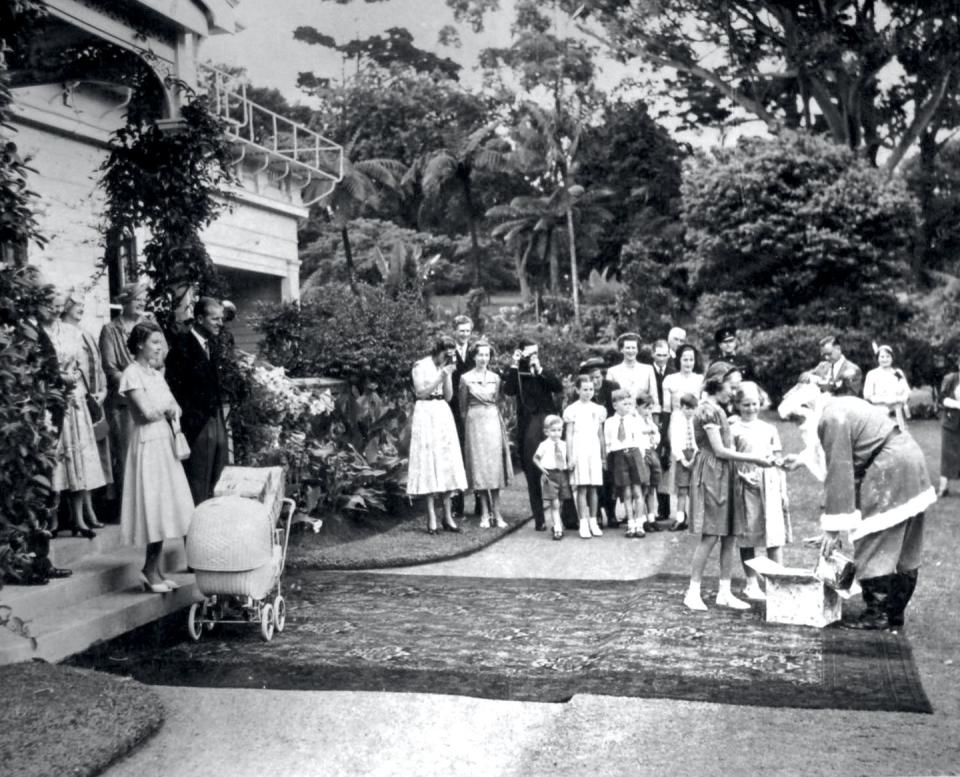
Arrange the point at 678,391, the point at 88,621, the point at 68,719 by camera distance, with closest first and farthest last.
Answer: the point at 68,719 → the point at 88,621 → the point at 678,391

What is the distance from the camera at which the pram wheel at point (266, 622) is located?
652cm

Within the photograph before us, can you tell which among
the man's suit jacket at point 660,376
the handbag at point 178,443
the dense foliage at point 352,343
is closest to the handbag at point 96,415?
the handbag at point 178,443

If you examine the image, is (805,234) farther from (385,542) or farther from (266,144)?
(385,542)

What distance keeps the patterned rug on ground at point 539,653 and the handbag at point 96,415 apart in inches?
75.0

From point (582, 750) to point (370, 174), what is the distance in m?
33.0

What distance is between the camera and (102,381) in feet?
27.6

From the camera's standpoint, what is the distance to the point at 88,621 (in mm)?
6395

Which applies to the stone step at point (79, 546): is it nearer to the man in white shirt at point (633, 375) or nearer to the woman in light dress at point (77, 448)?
the woman in light dress at point (77, 448)

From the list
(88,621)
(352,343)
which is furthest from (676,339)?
(88,621)

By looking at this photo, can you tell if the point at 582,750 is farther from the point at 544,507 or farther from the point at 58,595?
the point at 544,507

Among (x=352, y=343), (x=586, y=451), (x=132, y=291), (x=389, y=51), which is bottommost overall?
(x=586, y=451)

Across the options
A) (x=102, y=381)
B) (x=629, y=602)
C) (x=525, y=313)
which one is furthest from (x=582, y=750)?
(x=525, y=313)

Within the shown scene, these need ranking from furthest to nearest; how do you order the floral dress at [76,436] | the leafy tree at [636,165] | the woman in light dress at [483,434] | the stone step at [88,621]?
the leafy tree at [636,165], the woman in light dress at [483,434], the floral dress at [76,436], the stone step at [88,621]

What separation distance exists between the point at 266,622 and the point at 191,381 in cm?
204
